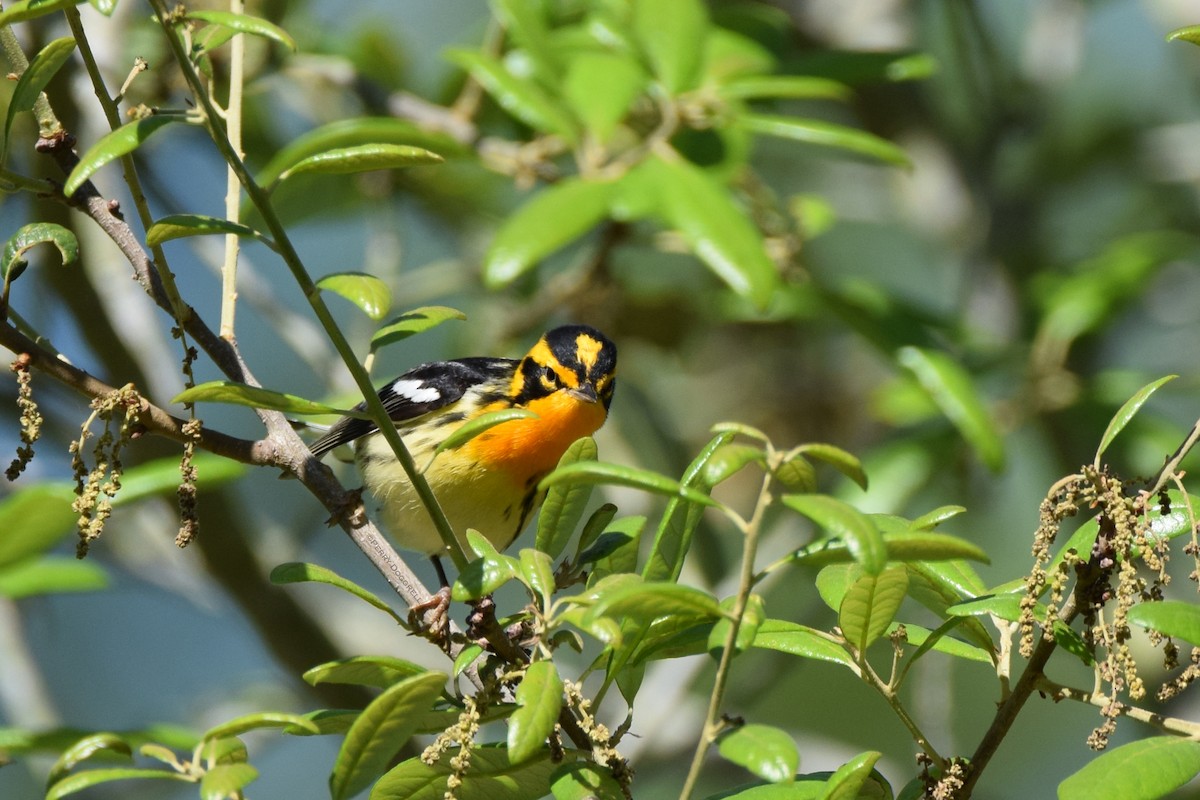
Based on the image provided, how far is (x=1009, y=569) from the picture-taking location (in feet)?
27.7

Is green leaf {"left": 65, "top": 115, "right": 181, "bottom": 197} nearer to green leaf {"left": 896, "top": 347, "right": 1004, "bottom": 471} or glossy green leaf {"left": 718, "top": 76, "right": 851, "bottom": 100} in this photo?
glossy green leaf {"left": 718, "top": 76, "right": 851, "bottom": 100}

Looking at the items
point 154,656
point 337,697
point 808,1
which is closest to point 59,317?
point 337,697

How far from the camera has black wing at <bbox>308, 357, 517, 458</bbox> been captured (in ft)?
13.2

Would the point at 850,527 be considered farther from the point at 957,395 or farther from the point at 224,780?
the point at 957,395

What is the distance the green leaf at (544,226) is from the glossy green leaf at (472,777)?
1046 mm

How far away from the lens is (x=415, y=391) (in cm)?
412

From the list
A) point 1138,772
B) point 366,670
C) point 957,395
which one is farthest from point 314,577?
point 957,395

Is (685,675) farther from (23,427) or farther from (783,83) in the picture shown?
(23,427)

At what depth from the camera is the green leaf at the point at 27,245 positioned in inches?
68.2

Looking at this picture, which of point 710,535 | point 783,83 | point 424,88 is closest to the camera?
point 783,83

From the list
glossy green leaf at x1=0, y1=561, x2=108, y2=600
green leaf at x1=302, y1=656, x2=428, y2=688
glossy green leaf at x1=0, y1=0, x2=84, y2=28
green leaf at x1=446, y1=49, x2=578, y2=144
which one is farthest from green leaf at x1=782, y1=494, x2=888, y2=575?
glossy green leaf at x1=0, y1=561, x2=108, y2=600

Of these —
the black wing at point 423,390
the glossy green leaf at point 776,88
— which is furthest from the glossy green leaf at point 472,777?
the black wing at point 423,390

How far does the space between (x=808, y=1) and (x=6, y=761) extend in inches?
190

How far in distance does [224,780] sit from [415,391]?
2.82 meters
